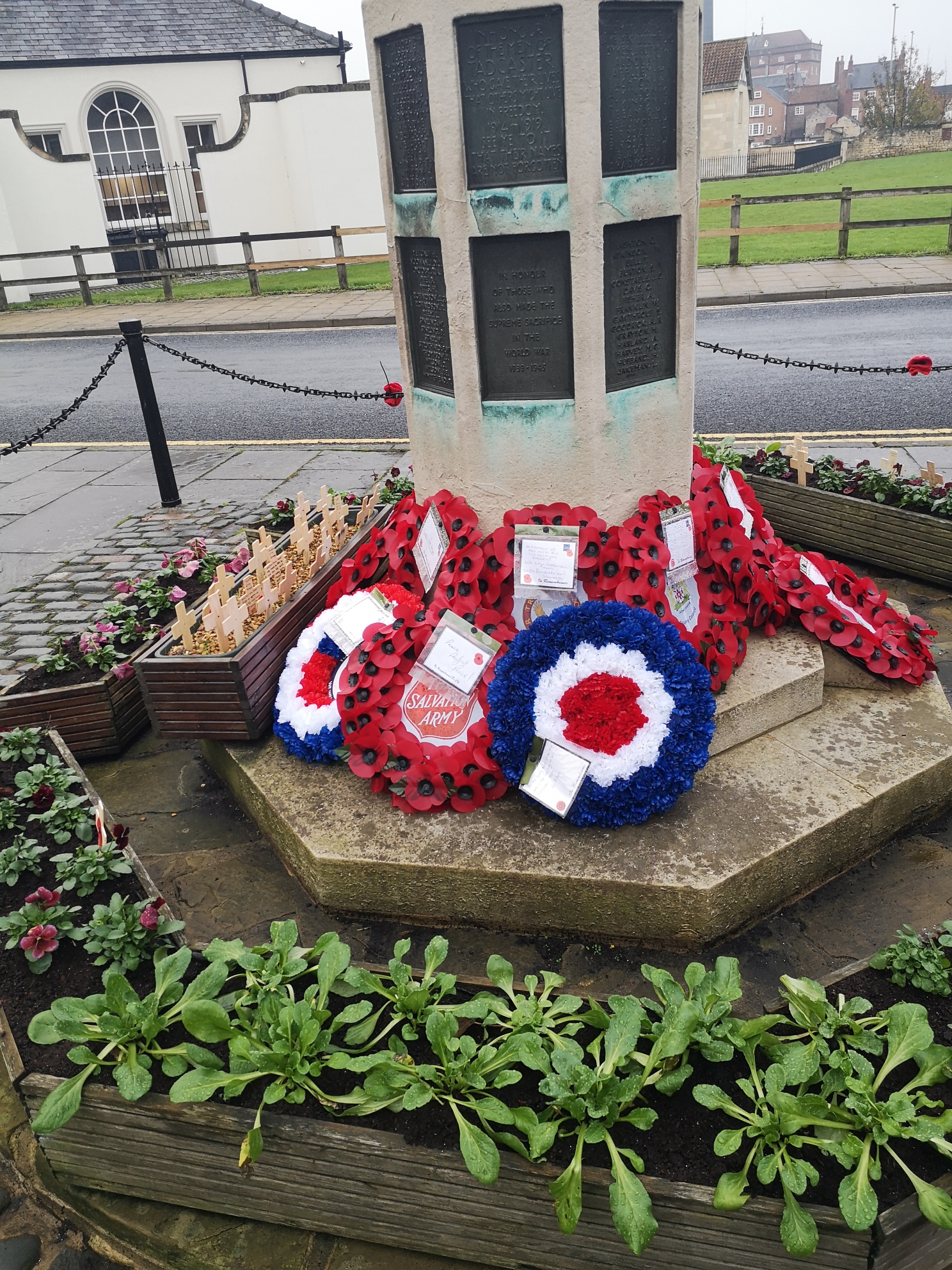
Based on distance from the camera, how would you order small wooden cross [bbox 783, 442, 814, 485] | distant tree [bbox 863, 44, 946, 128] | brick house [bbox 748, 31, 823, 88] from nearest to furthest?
small wooden cross [bbox 783, 442, 814, 485], distant tree [bbox 863, 44, 946, 128], brick house [bbox 748, 31, 823, 88]

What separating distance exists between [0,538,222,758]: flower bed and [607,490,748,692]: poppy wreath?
2049 mm

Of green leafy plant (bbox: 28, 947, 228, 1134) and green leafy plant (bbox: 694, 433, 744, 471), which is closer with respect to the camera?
green leafy plant (bbox: 28, 947, 228, 1134)

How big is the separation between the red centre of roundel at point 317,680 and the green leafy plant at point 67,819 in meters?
0.89

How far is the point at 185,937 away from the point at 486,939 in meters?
1.00

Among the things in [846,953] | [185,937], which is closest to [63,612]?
[185,937]

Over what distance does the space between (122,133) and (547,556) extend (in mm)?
25189

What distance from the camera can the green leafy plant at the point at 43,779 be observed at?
360cm

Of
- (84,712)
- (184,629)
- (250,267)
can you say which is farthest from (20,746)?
(250,267)

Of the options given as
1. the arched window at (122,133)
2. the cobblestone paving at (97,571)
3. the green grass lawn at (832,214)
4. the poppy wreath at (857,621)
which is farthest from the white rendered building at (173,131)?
the poppy wreath at (857,621)

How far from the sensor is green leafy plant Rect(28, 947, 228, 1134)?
237 centimetres

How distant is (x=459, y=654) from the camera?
3732mm

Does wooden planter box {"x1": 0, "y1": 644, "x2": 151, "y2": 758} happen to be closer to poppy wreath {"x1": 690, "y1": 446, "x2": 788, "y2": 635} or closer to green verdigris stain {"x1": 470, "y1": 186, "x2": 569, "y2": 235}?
green verdigris stain {"x1": 470, "y1": 186, "x2": 569, "y2": 235}

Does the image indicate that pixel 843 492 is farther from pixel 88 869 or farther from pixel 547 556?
pixel 88 869

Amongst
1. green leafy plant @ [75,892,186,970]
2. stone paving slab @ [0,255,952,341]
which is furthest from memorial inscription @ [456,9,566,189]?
stone paving slab @ [0,255,952,341]
